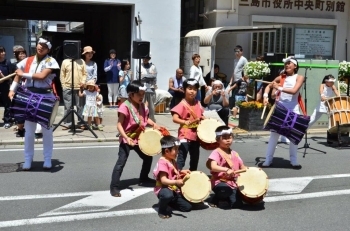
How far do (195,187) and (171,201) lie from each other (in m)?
0.35

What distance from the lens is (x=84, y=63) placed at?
1235cm

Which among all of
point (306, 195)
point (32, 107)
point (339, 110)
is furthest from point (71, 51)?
point (306, 195)

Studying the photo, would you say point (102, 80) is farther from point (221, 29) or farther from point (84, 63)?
point (84, 63)

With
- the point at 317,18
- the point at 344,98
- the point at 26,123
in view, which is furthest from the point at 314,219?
the point at 317,18

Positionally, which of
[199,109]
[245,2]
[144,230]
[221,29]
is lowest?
[144,230]

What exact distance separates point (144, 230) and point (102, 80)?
16.0m

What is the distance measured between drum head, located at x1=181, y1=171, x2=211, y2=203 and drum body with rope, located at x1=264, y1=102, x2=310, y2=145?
2.61m

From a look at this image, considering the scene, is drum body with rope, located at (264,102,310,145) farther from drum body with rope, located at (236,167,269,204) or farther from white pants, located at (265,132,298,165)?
drum body with rope, located at (236,167,269,204)

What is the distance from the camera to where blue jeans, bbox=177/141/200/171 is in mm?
7242

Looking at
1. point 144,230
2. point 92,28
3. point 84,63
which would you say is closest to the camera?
point 144,230

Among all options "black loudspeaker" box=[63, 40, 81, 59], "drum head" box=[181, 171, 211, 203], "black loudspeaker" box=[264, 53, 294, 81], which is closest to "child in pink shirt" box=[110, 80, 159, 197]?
"drum head" box=[181, 171, 211, 203]

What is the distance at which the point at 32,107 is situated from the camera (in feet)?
25.3

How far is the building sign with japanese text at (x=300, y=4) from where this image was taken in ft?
59.7

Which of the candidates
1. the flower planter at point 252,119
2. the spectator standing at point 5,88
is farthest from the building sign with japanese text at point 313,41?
the spectator standing at point 5,88
